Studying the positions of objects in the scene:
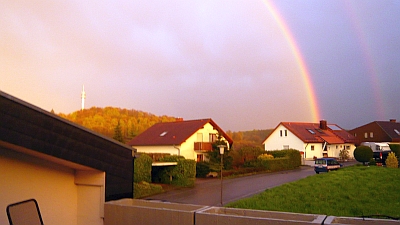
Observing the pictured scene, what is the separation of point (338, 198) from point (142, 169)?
459 inches

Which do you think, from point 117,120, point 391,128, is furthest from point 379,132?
point 117,120

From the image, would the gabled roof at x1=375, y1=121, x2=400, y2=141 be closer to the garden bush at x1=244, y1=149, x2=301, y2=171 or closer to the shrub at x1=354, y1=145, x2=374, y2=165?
→ the shrub at x1=354, y1=145, x2=374, y2=165

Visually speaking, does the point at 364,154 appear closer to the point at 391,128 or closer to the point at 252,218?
the point at 391,128

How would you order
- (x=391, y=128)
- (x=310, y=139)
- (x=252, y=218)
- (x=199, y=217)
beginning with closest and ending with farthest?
(x=252, y=218) → (x=199, y=217) → (x=310, y=139) → (x=391, y=128)

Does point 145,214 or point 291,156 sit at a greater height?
point 145,214

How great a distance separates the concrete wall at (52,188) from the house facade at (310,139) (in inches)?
1575

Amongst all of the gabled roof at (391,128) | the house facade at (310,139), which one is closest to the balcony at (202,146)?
the house facade at (310,139)

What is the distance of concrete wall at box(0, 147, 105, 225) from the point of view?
616 centimetres

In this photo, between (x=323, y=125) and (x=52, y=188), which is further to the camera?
Answer: (x=323, y=125)

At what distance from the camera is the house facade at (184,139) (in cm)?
3428

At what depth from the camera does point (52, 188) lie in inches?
271

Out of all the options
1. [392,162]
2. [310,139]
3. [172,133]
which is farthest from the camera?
[310,139]

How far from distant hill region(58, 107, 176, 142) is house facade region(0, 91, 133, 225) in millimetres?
40039

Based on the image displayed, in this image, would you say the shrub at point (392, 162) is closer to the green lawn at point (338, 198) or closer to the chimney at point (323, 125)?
the green lawn at point (338, 198)
